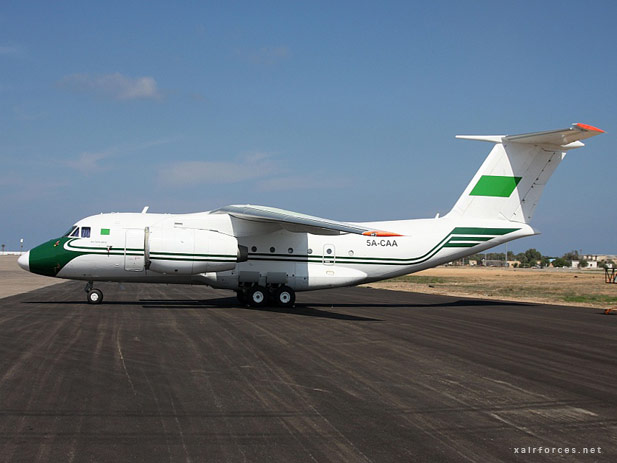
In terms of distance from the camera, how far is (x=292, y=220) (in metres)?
17.7

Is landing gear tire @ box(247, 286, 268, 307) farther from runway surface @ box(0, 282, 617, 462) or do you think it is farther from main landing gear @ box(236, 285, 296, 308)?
runway surface @ box(0, 282, 617, 462)

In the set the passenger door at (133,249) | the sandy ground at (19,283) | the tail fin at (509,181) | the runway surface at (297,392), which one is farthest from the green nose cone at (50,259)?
the tail fin at (509,181)

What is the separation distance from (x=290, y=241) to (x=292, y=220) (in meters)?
3.15

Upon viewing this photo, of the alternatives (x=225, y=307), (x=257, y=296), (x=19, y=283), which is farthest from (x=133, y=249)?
(x=19, y=283)

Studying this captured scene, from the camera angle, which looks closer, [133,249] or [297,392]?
[297,392]

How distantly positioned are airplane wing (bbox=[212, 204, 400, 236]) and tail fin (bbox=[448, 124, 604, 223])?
228 inches

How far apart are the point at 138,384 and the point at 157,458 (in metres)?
2.91

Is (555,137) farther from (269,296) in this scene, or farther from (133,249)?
(133,249)

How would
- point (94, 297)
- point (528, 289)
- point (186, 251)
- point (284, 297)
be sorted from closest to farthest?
1. point (186, 251)
2. point (94, 297)
3. point (284, 297)
4. point (528, 289)

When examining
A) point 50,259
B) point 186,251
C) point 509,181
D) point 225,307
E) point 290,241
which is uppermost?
point 509,181

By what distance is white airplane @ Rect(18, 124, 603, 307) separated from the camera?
18859 mm

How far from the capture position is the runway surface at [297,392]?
531 cm

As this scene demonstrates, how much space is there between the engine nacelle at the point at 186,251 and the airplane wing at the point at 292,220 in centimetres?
123

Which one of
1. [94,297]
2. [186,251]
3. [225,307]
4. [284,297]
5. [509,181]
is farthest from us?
[509,181]
